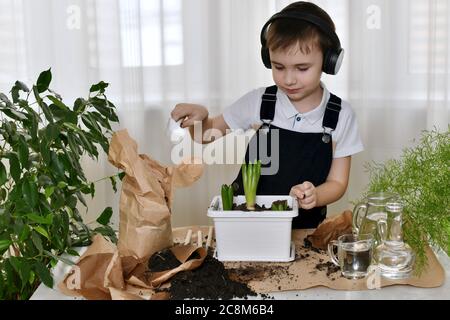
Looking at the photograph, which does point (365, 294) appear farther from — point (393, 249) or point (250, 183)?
point (250, 183)

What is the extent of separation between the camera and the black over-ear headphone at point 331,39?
1.50 m

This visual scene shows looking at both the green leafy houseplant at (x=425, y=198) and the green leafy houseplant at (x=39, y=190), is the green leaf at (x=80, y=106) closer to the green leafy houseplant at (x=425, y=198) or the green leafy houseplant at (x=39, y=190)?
the green leafy houseplant at (x=39, y=190)

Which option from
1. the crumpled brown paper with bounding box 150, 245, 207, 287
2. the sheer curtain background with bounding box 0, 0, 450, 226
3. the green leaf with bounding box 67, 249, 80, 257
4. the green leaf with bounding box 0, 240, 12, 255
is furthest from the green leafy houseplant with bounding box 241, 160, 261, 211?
the sheer curtain background with bounding box 0, 0, 450, 226

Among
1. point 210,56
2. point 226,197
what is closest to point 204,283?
point 226,197

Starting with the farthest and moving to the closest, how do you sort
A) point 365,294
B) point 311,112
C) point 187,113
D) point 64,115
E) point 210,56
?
point 210,56 < point 311,112 < point 187,113 < point 64,115 < point 365,294

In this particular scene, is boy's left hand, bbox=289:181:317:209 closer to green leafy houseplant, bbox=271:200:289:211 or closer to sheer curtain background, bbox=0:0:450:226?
green leafy houseplant, bbox=271:200:289:211

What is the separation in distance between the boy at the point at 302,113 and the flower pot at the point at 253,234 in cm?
27

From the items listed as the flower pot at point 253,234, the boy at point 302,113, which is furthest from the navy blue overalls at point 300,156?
the flower pot at point 253,234

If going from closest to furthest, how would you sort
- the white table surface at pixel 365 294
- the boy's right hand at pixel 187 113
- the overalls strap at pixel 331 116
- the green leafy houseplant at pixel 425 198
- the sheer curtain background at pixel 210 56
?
1. the white table surface at pixel 365 294
2. the green leafy houseplant at pixel 425 198
3. the boy's right hand at pixel 187 113
4. the overalls strap at pixel 331 116
5. the sheer curtain background at pixel 210 56

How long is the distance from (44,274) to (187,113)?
1.90 feet

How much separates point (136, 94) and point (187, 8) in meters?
0.40

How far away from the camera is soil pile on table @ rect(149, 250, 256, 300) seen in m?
1.15

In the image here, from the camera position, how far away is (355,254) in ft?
4.00

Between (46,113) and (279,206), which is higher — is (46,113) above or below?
above
